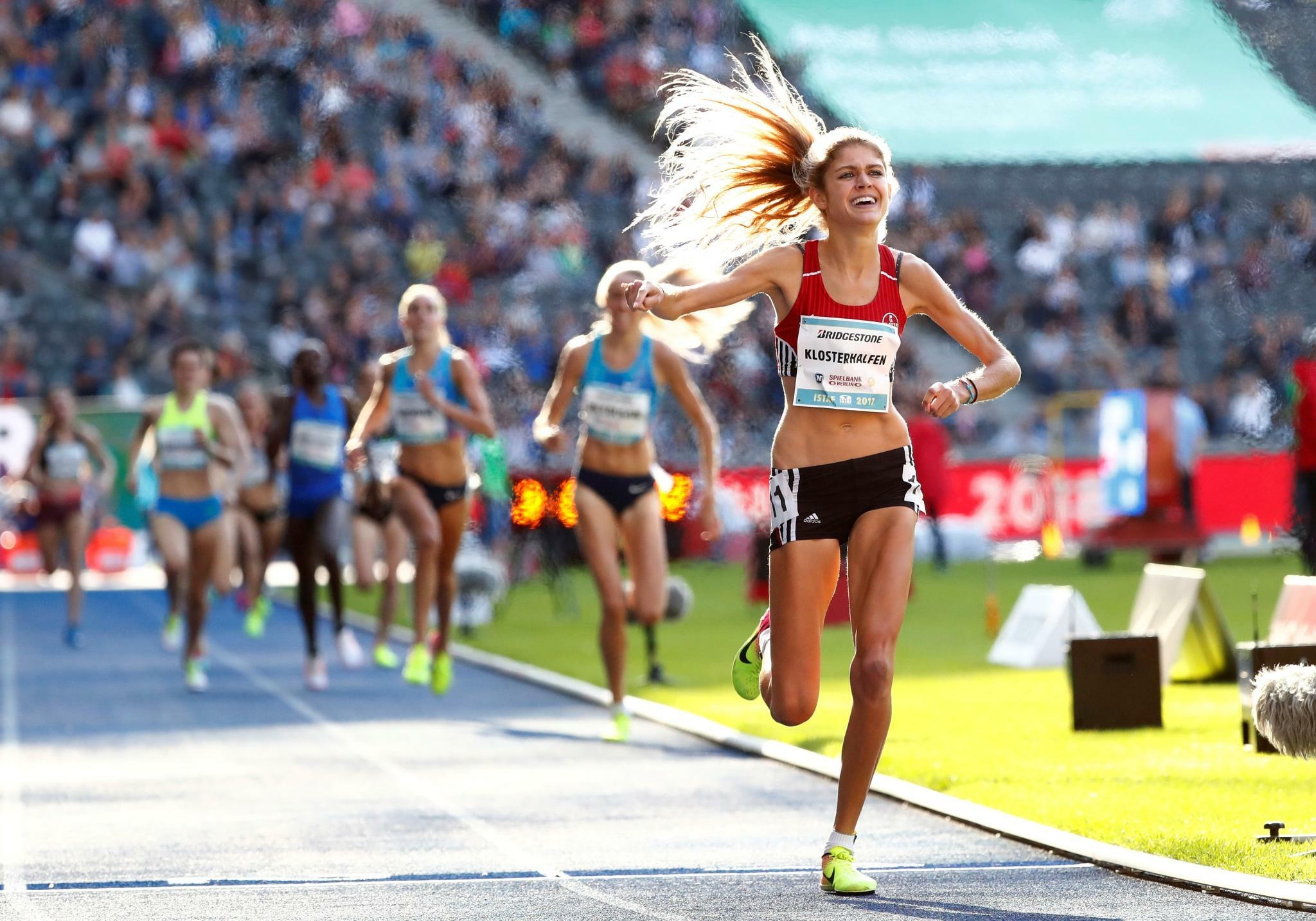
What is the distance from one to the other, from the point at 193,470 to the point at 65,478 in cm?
515

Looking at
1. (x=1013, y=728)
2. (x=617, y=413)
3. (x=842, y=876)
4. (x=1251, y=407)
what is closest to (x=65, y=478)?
(x=617, y=413)

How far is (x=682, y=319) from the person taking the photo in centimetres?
1172

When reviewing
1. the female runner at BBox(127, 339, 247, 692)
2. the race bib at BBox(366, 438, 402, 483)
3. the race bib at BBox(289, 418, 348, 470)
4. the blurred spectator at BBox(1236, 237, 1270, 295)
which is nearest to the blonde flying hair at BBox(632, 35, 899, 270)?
the race bib at BBox(289, 418, 348, 470)

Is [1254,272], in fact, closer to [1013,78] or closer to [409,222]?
[1013,78]

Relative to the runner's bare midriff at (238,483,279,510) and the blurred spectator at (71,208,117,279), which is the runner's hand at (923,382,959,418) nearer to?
the runner's bare midriff at (238,483,279,510)

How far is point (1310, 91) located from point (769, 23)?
10558mm

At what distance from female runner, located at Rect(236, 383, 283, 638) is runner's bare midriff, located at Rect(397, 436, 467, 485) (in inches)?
247

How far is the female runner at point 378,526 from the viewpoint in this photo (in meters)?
16.7

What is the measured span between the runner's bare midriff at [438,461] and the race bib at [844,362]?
7094mm

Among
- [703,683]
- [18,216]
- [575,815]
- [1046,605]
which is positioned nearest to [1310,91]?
[1046,605]

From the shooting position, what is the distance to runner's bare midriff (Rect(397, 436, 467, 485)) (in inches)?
551

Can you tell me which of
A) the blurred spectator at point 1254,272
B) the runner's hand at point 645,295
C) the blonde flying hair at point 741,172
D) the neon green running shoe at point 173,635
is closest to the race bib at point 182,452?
the neon green running shoe at point 173,635

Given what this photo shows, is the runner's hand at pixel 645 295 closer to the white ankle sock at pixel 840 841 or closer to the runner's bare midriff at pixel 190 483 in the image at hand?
the white ankle sock at pixel 840 841

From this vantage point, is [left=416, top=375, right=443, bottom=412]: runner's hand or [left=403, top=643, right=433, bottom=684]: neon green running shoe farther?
[left=403, top=643, right=433, bottom=684]: neon green running shoe
